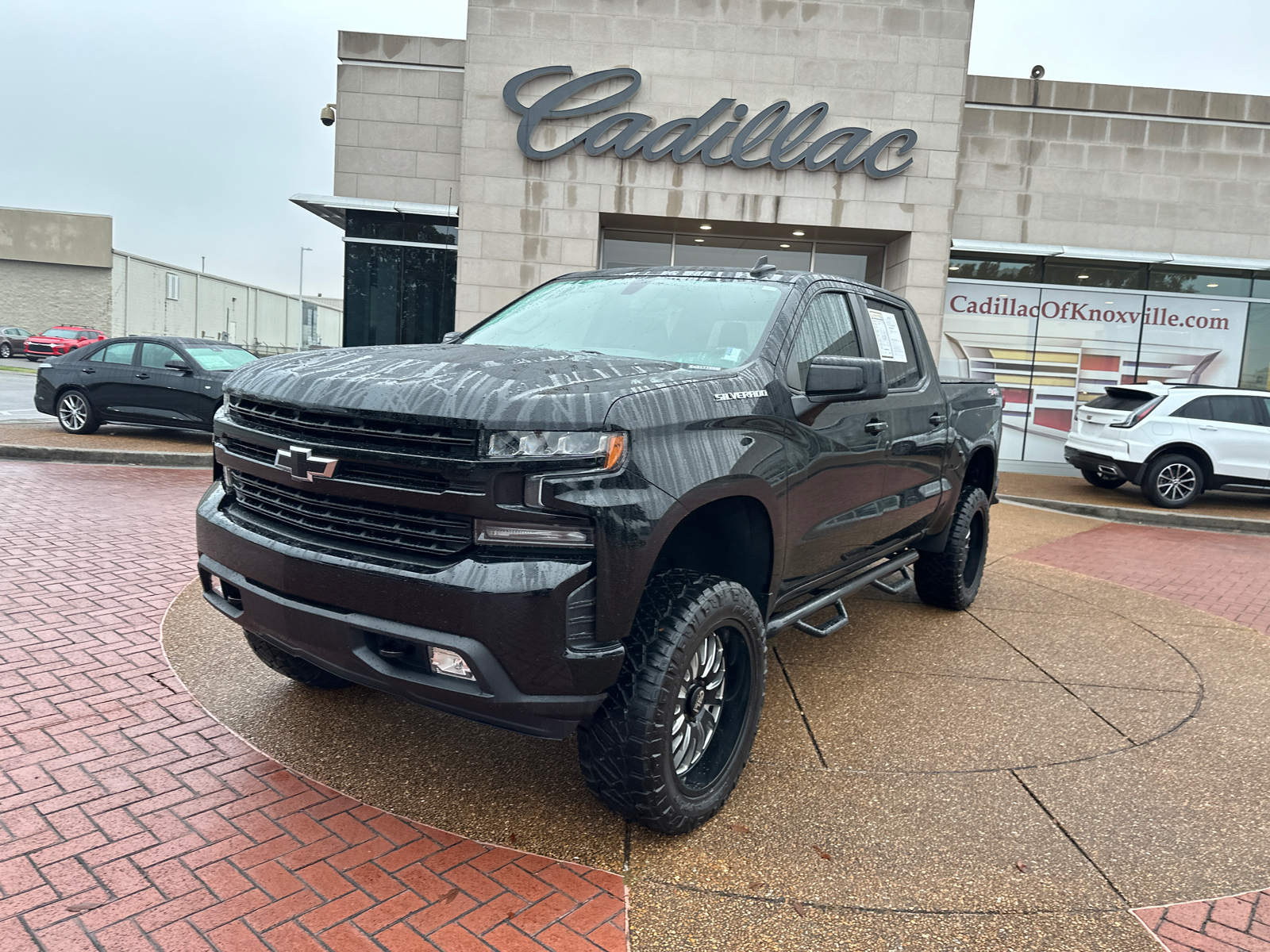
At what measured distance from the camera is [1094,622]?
609cm

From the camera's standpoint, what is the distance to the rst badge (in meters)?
3.10

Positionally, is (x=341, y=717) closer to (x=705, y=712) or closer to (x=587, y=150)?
(x=705, y=712)

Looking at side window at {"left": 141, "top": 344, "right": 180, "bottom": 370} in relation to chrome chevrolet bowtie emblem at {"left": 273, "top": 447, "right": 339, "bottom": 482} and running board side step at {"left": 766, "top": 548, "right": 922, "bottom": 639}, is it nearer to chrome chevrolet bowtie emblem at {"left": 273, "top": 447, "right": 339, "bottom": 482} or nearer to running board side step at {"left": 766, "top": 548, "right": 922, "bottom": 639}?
running board side step at {"left": 766, "top": 548, "right": 922, "bottom": 639}

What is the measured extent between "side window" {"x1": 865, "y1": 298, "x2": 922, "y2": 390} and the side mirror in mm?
1058

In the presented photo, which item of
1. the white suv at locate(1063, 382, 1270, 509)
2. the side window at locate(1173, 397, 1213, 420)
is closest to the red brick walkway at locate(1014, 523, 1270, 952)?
the white suv at locate(1063, 382, 1270, 509)

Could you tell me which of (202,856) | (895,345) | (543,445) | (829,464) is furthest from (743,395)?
(202,856)

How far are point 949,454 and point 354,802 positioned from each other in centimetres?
381

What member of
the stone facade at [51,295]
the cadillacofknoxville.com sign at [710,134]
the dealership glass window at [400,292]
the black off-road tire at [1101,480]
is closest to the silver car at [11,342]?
the stone facade at [51,295]

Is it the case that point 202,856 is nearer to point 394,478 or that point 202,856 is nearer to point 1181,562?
point 394,478

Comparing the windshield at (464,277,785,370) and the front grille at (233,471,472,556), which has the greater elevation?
the windshield at (464,277,785,370)

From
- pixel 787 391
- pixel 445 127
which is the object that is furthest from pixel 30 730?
pixel 445 127

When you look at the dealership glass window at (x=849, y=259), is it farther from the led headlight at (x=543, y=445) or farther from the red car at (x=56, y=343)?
the red car at (x=56, y=343)

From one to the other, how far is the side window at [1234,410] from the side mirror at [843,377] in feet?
35.2

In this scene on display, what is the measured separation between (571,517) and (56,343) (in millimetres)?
44587
